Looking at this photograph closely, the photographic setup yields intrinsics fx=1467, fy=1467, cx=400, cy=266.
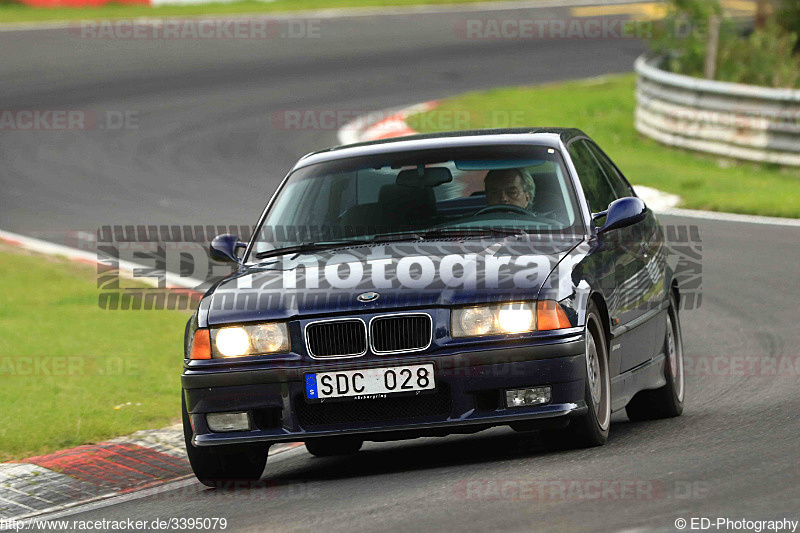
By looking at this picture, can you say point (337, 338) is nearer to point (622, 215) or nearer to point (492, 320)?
point (492, 320)

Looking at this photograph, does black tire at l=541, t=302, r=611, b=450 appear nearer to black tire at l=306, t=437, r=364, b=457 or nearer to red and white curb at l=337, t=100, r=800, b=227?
black tire at l=306, t=437, r=364, b=457

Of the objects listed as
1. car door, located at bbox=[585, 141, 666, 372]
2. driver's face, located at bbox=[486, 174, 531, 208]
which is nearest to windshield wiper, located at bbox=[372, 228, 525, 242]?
driver's face, located at bbox=[486, 174, 531, 208]

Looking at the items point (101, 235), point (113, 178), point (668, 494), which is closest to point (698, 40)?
point (113, 178)

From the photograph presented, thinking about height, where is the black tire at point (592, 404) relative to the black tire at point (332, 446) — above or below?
above

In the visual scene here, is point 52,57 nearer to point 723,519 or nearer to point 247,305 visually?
point 247,305

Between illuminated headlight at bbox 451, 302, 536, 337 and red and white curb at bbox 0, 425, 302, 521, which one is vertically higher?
illuminated headlight at bbox 451, 302, 536, 337

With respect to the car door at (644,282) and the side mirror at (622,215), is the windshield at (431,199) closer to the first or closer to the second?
the side mirror at (622,215)

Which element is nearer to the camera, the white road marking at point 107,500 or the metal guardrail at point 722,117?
the white road marking at point 107,500

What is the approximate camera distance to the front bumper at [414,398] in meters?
6.36

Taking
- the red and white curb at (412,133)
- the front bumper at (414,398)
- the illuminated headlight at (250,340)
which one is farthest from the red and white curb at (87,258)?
the front bumper at (414,398)

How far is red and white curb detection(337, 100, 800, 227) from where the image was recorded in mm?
15484

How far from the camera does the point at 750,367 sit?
9359mm

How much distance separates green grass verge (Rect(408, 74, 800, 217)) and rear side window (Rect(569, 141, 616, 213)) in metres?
7.60

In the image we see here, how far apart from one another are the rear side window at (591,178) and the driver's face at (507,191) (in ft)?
1.13
